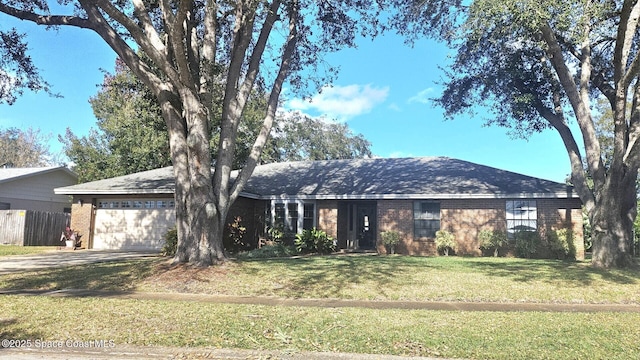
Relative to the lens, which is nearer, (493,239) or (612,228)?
(612,228)

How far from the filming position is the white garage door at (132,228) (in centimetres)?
1769

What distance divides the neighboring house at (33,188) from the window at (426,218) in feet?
69.8

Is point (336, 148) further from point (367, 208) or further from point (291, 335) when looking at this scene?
point (291, 335)

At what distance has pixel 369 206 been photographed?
775 inches

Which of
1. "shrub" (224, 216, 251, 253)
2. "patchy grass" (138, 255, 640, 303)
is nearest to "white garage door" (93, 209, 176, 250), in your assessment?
"shrub" (224, 216, 251, 253)

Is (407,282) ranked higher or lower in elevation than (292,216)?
lower

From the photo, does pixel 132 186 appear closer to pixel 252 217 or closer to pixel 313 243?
pixel 252 217

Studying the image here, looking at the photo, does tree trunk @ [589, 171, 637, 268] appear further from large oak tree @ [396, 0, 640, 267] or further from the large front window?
the large front window

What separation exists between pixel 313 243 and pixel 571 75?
10628 mm

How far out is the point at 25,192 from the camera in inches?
953

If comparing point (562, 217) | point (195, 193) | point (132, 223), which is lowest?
point (132, 223)

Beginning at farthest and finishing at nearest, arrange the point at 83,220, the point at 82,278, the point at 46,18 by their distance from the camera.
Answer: the point at 83,220 → the point at 46,18 → the point at 82,278

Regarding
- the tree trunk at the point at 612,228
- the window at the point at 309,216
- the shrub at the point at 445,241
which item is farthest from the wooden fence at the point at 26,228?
the tree trunk at the point at 612,228

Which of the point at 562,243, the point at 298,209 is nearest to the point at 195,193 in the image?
the point at 298,209
